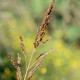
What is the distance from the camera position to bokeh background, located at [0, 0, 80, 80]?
4961 mm

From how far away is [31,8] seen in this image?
7.06 m

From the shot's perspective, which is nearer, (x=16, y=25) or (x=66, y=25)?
(x=16, y=25)

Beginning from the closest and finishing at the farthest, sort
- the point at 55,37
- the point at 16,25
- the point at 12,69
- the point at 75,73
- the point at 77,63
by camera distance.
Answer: the point at 12,69 < the point at 75,73 < the point at 77,63 < the point at 16,25 < the point at 55,37

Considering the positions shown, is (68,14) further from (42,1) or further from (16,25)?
(16,25)

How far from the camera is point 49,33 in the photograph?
23.2ft

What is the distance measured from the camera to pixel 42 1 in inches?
281

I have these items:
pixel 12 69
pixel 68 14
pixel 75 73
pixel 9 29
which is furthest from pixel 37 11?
pixel 12 69

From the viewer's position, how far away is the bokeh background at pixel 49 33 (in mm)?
4961

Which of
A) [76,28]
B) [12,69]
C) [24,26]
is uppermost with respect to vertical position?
[12,69]

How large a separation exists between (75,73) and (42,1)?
7.64 ft

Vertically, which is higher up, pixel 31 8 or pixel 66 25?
pixel 31 8

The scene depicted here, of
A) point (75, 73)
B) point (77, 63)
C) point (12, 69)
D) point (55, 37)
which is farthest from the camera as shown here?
point (55, 37)

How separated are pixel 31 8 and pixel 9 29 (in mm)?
1254

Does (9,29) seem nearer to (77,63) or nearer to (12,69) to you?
(77,63)
